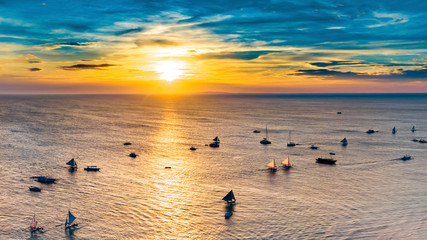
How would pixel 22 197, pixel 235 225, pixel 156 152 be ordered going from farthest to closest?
pixel 156 152 < pixel 22 197 < pixel 235 225

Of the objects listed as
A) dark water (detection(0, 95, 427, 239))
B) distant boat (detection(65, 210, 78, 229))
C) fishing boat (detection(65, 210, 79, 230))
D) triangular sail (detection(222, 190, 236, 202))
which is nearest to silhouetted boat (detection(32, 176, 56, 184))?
dark water (detection(0, 95, 427, 239))

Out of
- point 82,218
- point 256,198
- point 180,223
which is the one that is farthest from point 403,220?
point 82,218

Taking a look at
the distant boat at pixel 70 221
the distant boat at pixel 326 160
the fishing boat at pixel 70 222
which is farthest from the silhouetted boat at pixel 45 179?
the distant boat at pixel 326 160

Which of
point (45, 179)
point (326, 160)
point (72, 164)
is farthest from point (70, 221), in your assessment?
point (326, 160)

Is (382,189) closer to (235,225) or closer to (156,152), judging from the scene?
(235,225)

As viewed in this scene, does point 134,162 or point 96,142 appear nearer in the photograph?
point 134,162

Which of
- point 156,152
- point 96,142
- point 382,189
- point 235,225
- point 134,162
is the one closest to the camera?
point 235,225

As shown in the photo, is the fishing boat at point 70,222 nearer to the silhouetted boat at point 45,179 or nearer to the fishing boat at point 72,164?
the silhouetted boat at point 45,179

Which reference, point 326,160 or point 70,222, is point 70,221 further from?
point 326,160

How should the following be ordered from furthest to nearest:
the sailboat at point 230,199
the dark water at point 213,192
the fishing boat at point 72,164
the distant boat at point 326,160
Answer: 1. the distant boat at point 326,160
2. the fishing boat at point 72,164
3. the sailboat at point 230,199
4. the dark water at point 213,192

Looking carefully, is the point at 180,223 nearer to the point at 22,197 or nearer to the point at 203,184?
the point at 203,184

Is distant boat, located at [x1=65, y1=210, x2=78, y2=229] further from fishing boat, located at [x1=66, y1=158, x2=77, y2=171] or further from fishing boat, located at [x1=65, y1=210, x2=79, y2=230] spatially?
fishing boat, located at [x1=66, y1=158, x2=77, y2=171]
